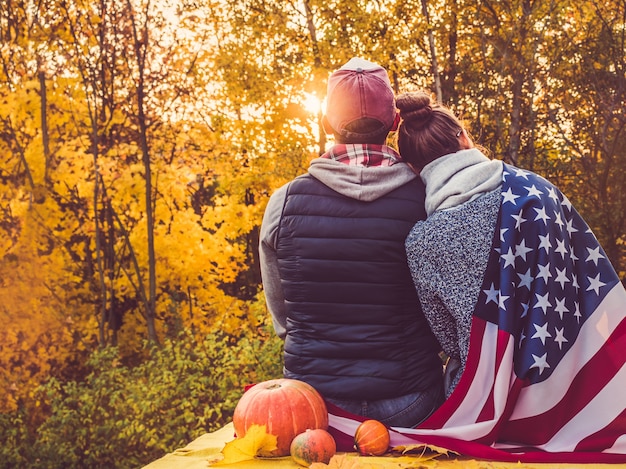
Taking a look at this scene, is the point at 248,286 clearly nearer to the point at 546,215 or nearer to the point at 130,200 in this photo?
the point at 130,200

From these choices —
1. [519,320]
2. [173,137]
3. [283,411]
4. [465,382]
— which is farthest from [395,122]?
[173,137]

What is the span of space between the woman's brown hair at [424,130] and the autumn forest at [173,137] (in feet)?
18.7

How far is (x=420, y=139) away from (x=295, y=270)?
2.20ft

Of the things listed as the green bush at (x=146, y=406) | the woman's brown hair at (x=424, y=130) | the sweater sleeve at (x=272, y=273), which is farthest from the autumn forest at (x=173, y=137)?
the woman's brown hair at (x=424, y=130)

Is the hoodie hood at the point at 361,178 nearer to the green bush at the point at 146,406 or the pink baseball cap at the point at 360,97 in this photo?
the pink baseball cap at the point at 360,97

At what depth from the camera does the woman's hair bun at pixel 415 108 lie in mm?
2775

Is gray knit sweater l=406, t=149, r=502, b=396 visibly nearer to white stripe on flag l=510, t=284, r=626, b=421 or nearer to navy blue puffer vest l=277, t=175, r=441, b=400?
navy blue puffer vest l=277, t=175, r=441, b=400

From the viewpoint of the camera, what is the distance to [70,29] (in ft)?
35.6

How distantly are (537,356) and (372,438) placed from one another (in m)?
0.59

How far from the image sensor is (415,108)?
2.79 meters

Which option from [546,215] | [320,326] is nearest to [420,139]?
[546,215]

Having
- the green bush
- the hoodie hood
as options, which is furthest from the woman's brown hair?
the green bush

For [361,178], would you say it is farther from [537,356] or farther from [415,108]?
[537,356]

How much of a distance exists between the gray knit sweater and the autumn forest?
579 cm
